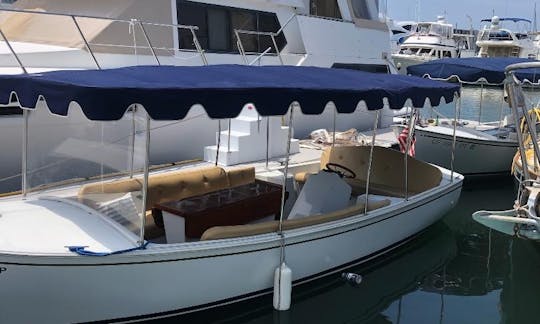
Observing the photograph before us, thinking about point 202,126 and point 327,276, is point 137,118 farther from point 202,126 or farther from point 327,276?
point 202,126

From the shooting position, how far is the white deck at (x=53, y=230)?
4.32m

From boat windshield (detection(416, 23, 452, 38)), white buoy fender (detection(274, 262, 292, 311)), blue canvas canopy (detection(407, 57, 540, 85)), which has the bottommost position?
white buoy fender (detection(274, 262, 292, 311))

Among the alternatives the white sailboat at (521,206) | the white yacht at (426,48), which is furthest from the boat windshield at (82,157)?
the white yacht at (426,48)

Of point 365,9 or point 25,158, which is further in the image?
point 365,9

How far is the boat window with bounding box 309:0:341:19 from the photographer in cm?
1248

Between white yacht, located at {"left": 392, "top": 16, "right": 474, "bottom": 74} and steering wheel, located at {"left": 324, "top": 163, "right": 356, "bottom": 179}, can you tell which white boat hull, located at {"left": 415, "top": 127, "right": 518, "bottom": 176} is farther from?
white yacht, located at {"left": 392, "top": 16, "right": 474, "bottom": 74}

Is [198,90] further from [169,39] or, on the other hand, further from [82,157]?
[169,39]

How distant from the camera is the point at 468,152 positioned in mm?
11328

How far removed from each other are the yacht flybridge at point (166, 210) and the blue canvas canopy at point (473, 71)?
4829 mm

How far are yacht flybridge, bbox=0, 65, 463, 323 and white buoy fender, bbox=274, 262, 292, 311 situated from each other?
0.5 inches

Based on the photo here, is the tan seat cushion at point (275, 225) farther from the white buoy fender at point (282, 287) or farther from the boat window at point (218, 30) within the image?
the boat window at point (218, 30)

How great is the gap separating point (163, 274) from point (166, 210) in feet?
2.93

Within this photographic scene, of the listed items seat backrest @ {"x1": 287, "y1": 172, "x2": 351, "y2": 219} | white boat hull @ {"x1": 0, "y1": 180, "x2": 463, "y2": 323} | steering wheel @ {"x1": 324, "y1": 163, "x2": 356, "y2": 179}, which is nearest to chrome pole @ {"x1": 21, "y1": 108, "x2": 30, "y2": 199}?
white boat hull @ {"x1": 0, "y1": 180, "x2": 463, "y2": 323}

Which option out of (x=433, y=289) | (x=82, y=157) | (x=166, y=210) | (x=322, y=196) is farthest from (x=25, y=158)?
(x=433, y=289)
